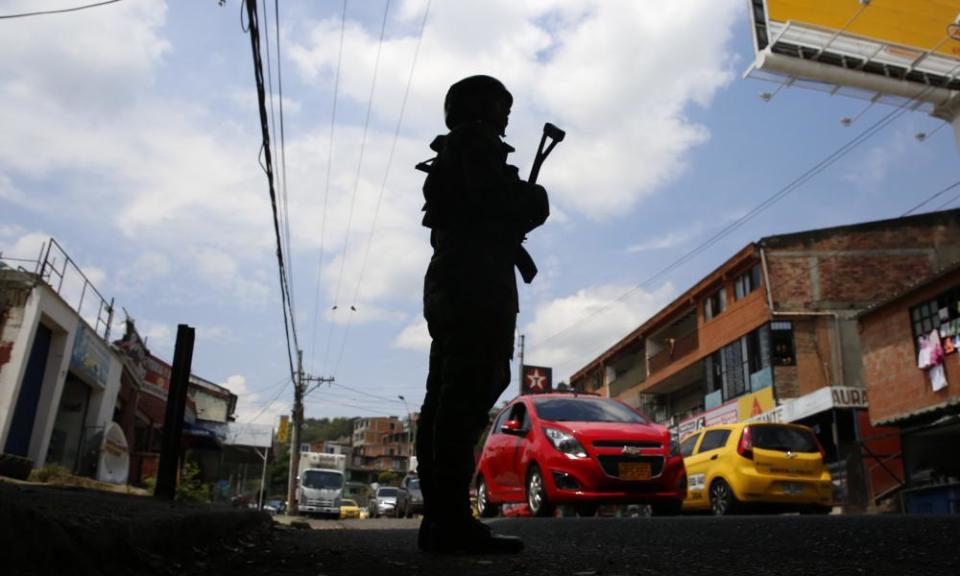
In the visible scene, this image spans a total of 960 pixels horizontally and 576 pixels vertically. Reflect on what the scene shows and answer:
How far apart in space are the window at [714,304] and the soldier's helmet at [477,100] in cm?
2608

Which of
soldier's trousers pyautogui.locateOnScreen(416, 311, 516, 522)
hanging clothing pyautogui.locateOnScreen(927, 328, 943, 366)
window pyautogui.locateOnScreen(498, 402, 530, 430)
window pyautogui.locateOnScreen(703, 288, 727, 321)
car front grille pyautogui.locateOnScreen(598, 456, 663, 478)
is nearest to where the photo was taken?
soldier's trousers pyautogui.locateOnScreen(416, 311, 516, 522)

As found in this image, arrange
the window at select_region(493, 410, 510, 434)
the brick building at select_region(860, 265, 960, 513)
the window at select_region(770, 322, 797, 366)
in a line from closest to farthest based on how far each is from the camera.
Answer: the window at select_region(493, 410, 510, 434)
the brick building at select_region(860, 265, 960, 513)
the window at select_region(770, 322, 797, 366)

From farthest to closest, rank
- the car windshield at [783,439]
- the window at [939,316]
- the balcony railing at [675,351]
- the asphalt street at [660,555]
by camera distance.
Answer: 1. the balcony railing at [675,351]
2. the window at [939,316]
3. the car windshield at [783,439]
4. the asphalt street at [660,555]

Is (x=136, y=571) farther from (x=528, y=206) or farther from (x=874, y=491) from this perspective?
(x=874, y=491)

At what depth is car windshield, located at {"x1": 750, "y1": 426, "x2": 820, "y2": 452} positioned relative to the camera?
10.8m

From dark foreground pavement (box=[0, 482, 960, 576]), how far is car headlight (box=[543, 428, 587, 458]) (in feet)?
12.4

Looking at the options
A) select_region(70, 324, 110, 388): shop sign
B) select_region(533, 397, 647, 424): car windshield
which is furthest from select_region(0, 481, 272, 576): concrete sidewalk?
→ select_region(70, 324, 110, 388): shop sign

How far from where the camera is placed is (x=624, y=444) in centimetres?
783

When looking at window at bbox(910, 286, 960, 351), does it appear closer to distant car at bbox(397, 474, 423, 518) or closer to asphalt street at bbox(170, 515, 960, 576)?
asphalt street at bbox(170, 515, 960, 576)

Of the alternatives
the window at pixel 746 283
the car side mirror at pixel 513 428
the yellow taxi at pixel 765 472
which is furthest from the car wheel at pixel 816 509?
the window at pixel 746 283

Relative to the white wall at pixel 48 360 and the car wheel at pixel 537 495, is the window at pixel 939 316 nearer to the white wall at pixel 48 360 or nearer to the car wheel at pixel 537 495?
the car wheel at pixel 537 495

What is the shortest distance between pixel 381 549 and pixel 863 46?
926 inches

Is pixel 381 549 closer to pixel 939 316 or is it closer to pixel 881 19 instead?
pixel 939 316

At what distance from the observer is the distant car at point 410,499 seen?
27619 millimetres
